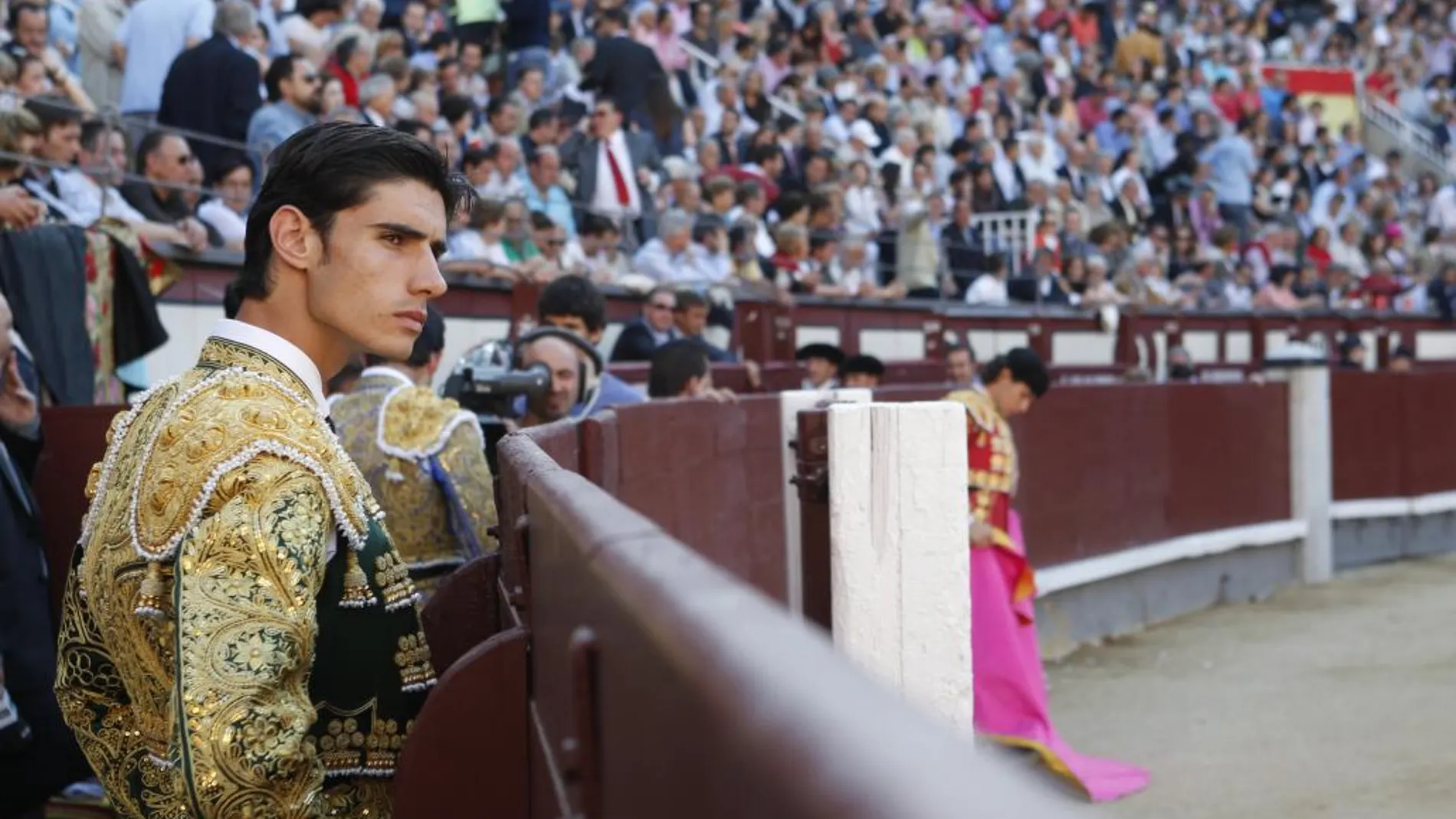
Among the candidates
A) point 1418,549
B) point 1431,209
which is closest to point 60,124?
point 1418,549

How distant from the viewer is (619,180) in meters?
9.93

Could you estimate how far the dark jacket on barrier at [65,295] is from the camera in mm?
4590

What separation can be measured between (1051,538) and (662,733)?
7.81m

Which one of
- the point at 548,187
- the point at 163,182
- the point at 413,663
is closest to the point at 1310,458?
the point at 548,187

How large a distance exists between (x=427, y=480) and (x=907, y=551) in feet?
3.01

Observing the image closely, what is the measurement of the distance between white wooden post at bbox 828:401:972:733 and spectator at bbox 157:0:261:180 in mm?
4670

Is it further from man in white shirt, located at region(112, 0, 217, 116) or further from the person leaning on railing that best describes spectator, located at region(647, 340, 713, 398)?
man in white shirt, located at region(112, 0, 217, 116)

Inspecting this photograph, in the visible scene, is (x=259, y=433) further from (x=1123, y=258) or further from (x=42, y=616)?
(x=1123, y=258)

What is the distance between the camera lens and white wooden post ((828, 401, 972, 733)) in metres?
2.71

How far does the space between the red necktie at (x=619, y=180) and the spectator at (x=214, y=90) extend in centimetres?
309

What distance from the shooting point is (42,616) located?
3.23m

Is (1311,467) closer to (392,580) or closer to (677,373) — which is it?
(677,373)

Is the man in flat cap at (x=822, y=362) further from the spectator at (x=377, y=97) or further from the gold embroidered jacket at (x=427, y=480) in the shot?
the gold embroidered jacket at (x=427, y=480)

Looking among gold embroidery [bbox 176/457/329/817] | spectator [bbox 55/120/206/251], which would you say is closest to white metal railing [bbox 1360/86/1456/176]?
spectator [bbox 55/120/206/251]
